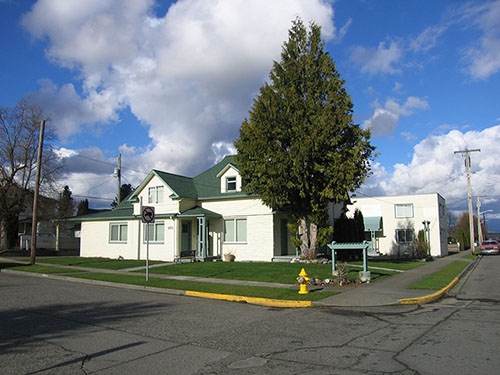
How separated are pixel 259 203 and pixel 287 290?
40.9 feet

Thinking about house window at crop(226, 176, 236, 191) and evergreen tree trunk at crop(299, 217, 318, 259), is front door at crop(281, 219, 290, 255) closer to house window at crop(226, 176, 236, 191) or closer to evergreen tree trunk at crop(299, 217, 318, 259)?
evergreen tree trunk at crop(299, 217, 318, 259)

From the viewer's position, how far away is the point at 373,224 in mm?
43656

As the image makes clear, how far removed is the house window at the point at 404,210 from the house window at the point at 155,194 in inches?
1061

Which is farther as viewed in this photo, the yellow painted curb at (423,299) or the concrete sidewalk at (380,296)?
the yellow painted curb at (423,299)

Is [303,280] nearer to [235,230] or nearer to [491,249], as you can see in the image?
[235,230]

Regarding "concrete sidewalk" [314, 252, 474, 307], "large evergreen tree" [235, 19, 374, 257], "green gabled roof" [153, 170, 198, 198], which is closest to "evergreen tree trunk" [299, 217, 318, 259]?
"large evergreen tree" [235, 19, 374, 257]

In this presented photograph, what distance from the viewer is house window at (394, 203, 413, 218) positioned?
145 feet

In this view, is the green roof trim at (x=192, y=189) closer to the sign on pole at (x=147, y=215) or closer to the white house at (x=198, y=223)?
the white house at (x=198, y=223)

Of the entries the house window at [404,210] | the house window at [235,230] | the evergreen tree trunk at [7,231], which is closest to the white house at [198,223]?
the house window at [235,230]

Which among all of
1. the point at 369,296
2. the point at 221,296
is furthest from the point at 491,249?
the point at 221,296

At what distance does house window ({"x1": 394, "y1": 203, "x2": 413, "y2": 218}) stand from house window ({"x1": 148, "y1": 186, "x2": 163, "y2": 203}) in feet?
88.4

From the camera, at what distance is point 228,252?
26.8 metres

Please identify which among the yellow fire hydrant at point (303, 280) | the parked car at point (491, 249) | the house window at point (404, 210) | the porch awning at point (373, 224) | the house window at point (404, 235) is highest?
the house window at point (404, 210)

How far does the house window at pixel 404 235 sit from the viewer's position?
43469 mm
